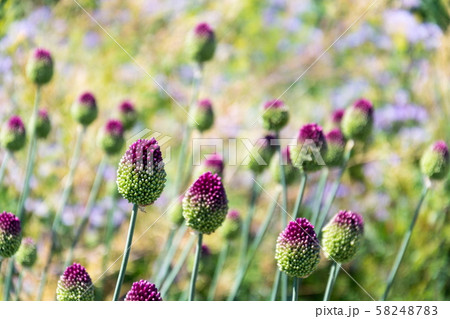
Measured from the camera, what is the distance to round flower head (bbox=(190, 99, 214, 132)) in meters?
2.02

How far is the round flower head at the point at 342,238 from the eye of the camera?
1340 millimetres

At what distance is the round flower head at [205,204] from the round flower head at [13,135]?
0.77 m

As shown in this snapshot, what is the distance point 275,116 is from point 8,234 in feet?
2.85

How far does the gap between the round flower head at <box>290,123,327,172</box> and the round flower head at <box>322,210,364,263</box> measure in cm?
26

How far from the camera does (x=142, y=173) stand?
3.75 feet

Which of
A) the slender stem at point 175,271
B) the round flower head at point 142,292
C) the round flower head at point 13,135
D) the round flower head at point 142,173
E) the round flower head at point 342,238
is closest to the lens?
the round flower head at point 142,292

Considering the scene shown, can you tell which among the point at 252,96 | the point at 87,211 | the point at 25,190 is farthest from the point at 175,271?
the point at 252,96

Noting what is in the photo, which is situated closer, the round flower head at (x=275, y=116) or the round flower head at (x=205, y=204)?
the round flower head at (x=205, y=204)

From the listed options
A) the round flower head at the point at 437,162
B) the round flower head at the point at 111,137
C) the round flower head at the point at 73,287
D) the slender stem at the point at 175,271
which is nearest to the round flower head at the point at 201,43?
the round flower head at the point at 111,137

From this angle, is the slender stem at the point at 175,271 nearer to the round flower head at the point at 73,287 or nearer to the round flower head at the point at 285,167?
the round flower head at the point at 285,167

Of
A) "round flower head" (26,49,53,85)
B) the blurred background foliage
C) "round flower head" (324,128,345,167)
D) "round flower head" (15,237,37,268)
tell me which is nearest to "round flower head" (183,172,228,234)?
"round flower head" (15,237,37,268)

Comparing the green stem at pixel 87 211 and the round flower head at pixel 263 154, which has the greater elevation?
the round flower head at pixel 263 154

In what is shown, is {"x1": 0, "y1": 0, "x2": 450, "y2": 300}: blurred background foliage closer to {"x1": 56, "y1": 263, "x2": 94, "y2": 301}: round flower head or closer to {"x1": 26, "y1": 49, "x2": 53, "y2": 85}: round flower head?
{"x1": 26, "y1": 49, "x2": 53, "y2": 85}: round flower head

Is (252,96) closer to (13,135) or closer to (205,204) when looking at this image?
(13,135)
